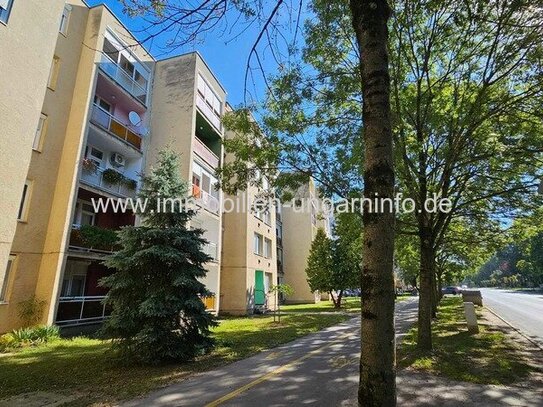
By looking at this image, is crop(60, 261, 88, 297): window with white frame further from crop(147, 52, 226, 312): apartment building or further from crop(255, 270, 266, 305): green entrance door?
crop(255, 270, 266, 305): green entrance door

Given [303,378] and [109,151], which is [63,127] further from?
[303,378]

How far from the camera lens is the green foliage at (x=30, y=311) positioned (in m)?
12.2

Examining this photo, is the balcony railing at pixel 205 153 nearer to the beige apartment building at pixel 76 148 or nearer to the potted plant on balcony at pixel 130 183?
the beige apartment building at pixel 76 148

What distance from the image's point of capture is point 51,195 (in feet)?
46.1

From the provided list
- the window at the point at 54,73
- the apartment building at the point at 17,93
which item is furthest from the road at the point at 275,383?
the window at the point at 54,73

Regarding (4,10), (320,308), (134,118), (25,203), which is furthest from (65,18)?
(320,308)

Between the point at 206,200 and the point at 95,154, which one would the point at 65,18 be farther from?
the point at 206,200

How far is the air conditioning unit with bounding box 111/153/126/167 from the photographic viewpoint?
18.0 meters

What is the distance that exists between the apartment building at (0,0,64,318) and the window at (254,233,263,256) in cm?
1762

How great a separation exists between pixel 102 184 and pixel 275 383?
501 inches

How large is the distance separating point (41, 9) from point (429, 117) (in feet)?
45.8

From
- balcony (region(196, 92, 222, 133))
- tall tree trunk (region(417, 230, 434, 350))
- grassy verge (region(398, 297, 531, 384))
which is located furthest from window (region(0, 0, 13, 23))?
grassy verge (region(398, 297, 531, 384))

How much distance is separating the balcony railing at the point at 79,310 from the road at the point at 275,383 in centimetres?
824

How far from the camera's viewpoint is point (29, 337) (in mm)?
11320
